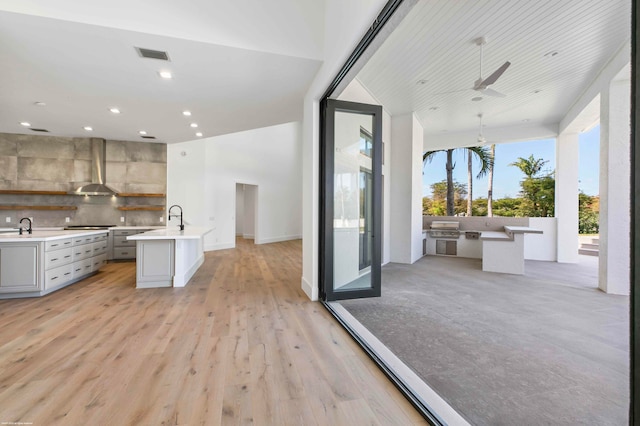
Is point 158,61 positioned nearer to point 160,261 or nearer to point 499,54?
point 160,261

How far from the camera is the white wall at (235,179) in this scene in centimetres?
830

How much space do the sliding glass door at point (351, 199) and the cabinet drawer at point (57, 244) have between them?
3991 mm

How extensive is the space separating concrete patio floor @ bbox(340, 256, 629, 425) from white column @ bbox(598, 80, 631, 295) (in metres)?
0.39

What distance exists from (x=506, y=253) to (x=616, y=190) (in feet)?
6.70

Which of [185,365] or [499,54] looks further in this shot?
[499,54]

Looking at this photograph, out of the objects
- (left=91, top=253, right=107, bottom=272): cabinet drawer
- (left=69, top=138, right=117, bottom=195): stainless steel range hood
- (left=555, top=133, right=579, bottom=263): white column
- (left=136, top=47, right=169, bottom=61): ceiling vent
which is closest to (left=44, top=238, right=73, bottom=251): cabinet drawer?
(left=91, top=253, right=107, bottom=272): cabinet drawer

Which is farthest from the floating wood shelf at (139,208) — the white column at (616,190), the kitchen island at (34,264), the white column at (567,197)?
the white column at (567,197)

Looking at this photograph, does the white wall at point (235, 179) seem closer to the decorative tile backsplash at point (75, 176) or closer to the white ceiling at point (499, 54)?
the decorative tile backsplash at point (75, 176)

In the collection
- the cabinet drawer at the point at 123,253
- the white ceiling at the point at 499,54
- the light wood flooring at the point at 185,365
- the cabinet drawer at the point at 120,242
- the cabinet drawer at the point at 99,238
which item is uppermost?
the white ceiling at the point at 499,54

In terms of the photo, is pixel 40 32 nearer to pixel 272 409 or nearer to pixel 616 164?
pixel 272 409

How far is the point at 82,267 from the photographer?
16.7 feet

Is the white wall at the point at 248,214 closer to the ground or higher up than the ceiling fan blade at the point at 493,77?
closer to the ground

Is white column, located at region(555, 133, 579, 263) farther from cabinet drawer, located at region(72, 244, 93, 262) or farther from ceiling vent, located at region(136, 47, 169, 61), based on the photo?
cabinet drawer, located at region(72, 244, 93, 262)

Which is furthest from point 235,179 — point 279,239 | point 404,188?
point 404,188
